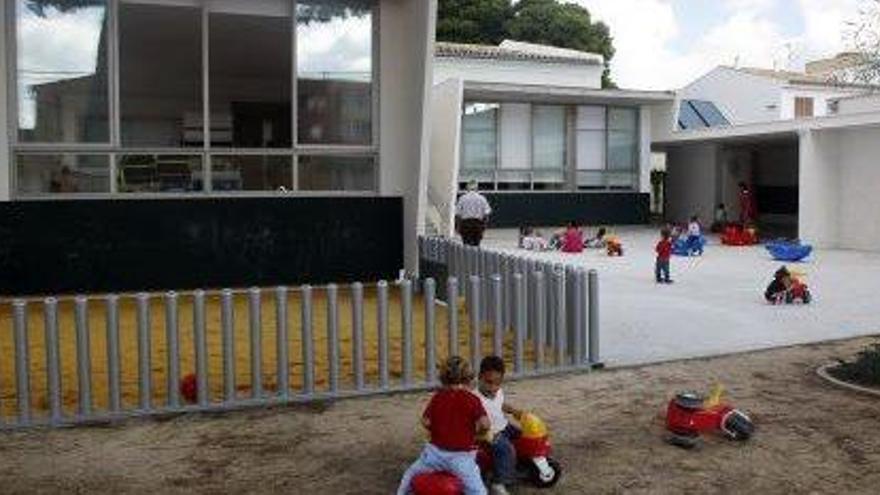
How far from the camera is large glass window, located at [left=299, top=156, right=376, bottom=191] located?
1407cm

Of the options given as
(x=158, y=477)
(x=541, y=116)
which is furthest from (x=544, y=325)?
(x=541, y=116)

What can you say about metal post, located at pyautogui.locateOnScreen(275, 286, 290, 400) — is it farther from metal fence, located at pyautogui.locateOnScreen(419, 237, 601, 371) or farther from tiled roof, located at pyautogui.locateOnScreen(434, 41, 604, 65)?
tiled roof, located at pyautogui.locateOnScreen(434, 41, 604, 65)

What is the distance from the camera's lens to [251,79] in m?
13.7

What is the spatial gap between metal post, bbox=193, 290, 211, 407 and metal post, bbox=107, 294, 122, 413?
1.93 ft

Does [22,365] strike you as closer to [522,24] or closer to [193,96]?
[193,96]

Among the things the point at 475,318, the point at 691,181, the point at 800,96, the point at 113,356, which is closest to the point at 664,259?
the point at 475,318

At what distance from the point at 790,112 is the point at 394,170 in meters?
35.3

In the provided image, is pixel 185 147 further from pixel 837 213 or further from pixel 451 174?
pixel 837 213

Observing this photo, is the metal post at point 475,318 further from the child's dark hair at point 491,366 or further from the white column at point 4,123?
the white column at point 4,123

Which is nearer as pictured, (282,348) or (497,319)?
(282,348)

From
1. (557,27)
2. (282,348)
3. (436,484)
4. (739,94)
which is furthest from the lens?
(557,27)

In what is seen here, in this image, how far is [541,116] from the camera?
102 feet

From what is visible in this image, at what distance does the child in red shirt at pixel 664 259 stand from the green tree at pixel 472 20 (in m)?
34.0

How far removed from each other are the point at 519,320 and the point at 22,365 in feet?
13.9
